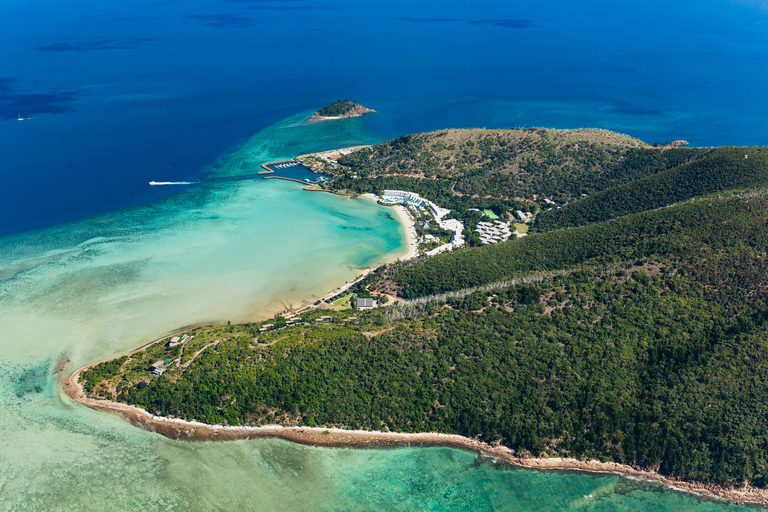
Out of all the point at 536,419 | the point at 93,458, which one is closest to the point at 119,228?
the point at 93,458

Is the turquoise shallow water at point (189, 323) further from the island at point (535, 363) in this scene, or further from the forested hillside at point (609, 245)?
the forested hillside at point (609, 245)

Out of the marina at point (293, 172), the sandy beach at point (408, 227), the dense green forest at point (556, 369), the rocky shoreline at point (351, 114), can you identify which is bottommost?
the dense green forest at point (556, 369)

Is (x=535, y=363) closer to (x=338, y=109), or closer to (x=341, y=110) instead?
(x=341, y=110)

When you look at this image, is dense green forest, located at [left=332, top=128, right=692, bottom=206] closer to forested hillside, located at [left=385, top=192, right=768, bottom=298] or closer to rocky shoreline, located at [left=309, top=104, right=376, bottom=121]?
forested hillside, located at [left=385, top=192, right=768, bottom=298]

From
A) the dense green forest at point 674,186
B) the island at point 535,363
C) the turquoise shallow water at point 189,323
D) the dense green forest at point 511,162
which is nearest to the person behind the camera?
the turquoise shallow water at point 189,323

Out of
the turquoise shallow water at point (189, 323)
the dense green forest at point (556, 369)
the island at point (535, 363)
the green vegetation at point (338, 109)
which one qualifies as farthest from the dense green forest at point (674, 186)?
the green vegetation at point (338, 109)

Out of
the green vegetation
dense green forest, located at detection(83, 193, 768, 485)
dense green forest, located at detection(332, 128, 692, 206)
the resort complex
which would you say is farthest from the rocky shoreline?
dense green forest, located at detection(83, 193, 768, 485)

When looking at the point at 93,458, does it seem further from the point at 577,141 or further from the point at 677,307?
the point at 577,141
